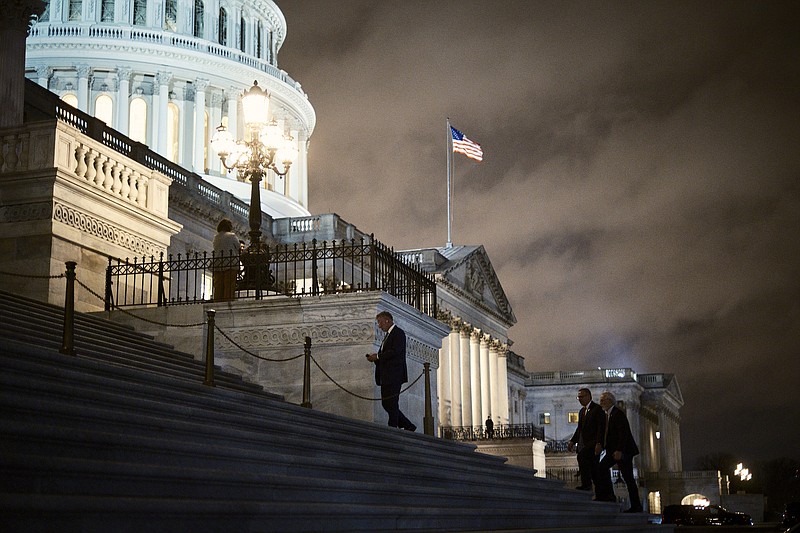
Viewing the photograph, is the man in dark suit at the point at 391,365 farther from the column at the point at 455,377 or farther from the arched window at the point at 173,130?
the arched window at the point at 173,130

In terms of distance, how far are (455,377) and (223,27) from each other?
2877 centimetres

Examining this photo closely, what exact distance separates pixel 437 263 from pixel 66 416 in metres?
58.7

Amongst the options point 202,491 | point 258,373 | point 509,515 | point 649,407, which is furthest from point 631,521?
point 649,407

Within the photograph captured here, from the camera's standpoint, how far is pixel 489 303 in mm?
77875

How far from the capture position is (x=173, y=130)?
7162 cm

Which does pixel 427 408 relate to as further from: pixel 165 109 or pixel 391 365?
pixel 165 109

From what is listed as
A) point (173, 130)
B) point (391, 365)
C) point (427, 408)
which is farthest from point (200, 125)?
point (391, 365)

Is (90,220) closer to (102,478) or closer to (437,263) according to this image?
(102,478)

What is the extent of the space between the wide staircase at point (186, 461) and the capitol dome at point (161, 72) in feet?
174

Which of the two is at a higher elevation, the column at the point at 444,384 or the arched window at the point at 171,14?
the arched window at the point at 171,14

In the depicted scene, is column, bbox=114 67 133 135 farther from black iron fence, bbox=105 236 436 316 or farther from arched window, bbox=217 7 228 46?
black iron fence, bbox=105 236 436 316

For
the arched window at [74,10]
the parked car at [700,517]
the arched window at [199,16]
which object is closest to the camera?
the parked car at [700,517]

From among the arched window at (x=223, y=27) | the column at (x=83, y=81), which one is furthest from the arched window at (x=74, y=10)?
the arched window at (x=223, y=27)

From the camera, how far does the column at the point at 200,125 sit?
2763 inches
